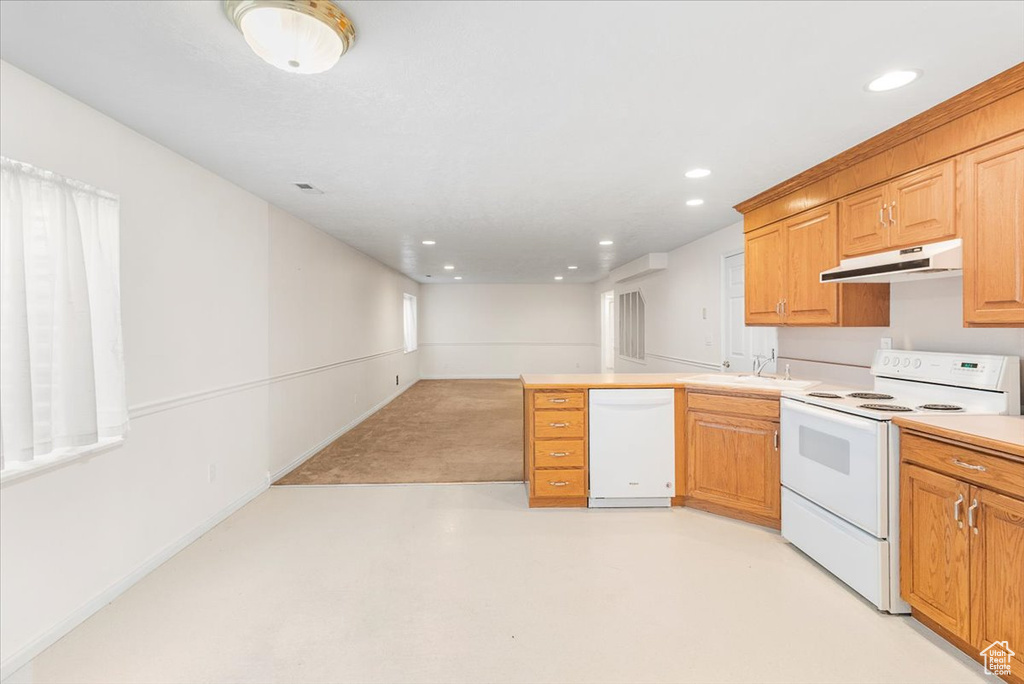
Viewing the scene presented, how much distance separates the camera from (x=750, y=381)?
3604 mm

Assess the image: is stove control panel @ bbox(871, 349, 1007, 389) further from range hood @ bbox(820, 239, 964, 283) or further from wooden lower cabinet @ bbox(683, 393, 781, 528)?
wooden lower cabinet @ bbox(683, 393, 781, 528)

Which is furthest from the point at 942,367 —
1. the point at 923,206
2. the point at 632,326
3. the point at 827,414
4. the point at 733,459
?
the point at 632,326

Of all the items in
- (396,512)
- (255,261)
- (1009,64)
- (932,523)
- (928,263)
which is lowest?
(396,512)

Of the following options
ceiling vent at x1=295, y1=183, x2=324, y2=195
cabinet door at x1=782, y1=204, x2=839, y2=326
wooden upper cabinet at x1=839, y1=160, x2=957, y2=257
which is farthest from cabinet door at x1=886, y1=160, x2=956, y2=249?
ceiling vent at x1=295, y1=183, x2=324, y2=195

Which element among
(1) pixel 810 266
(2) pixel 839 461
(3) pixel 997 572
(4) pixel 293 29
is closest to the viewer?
(4) pixel 293 29

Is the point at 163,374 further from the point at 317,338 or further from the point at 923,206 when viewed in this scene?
the point at 923,206

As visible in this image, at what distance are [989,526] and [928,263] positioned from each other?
116cm

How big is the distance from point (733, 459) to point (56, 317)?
3847 mm

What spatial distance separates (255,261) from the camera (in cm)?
378

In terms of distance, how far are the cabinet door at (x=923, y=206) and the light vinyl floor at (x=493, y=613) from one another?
1.87m

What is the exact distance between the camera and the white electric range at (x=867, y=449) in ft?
7.32

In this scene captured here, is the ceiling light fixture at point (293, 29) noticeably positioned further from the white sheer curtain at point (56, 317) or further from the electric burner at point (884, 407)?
the electric burner at point (884, 407)

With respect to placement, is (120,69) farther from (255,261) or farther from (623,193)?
(623,193)

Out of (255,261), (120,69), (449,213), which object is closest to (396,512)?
(255,261)
